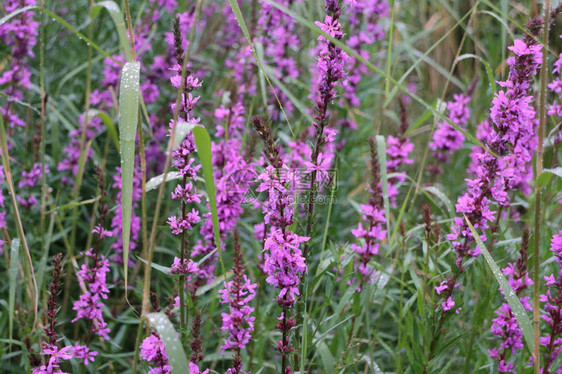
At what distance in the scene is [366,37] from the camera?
394cm

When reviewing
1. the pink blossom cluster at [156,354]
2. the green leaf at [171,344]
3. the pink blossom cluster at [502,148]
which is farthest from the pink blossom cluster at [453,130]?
the green leaf at [171,344]

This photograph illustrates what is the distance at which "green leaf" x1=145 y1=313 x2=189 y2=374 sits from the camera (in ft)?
4.94

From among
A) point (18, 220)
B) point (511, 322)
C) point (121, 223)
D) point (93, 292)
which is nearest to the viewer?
point (18, 220)

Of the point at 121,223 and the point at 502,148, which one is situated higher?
the point at 502,148

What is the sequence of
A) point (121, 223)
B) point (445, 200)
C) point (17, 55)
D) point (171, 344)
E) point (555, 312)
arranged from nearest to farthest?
point (171, 344)
point (555, 312)
point (445, 200)
point (121, 223)
point (17, 55)

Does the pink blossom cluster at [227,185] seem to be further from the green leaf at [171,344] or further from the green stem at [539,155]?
the green stem at [539,155]

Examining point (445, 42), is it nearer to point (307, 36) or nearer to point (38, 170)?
point (307, 36)

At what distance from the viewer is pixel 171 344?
153 centimetres

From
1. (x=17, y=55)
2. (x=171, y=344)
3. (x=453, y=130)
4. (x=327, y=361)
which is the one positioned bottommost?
(x=327, y=361)

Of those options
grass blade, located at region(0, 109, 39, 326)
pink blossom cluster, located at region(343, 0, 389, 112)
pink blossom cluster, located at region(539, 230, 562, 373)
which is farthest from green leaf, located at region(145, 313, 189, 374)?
pink blossom cluster, located at region(343, 0, 389, 112)

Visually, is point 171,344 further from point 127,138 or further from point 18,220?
point 18,220

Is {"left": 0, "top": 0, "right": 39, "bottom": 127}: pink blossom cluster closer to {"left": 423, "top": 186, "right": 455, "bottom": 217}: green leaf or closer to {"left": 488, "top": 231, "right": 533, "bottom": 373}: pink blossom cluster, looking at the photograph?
{"left": 423, "top": 186, "right": 455, "bottom": 217}: green leaf

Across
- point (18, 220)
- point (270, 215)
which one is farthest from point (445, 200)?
point (18, 220)

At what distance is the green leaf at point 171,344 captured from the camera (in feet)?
4.94
